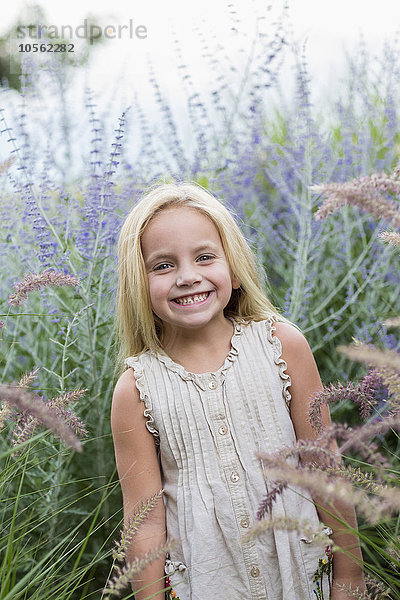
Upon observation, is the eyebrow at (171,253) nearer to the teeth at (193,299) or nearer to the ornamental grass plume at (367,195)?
the teeth at (193,299)

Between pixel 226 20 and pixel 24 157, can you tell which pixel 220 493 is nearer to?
pixel 24 157

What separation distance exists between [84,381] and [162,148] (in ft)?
3.29

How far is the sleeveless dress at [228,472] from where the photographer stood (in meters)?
1.64

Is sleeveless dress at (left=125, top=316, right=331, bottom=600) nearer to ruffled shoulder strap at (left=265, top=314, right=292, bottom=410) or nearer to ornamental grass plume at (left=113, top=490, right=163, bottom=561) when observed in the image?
ruffled shoulder strap at (left=265, top=314, right=292, bottom=410)

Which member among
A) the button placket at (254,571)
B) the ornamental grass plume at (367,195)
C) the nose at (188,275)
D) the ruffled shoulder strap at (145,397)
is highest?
the ornamental grass plume at (367,195)

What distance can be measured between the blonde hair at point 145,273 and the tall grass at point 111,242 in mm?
195

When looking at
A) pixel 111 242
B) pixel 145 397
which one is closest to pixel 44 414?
pixel 145 397

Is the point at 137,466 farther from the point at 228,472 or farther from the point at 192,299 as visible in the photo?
the point at 192,299

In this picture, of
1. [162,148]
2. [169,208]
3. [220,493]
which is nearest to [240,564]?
[220,493]

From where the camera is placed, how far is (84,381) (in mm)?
2480

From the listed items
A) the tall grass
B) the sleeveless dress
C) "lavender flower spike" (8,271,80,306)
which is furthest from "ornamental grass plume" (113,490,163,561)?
the tall grass

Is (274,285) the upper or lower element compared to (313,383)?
lower

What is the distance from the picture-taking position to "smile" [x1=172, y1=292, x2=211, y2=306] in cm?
174

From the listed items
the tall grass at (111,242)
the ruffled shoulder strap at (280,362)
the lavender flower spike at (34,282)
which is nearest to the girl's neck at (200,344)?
the ruffled shoulder strap at (280,362)
